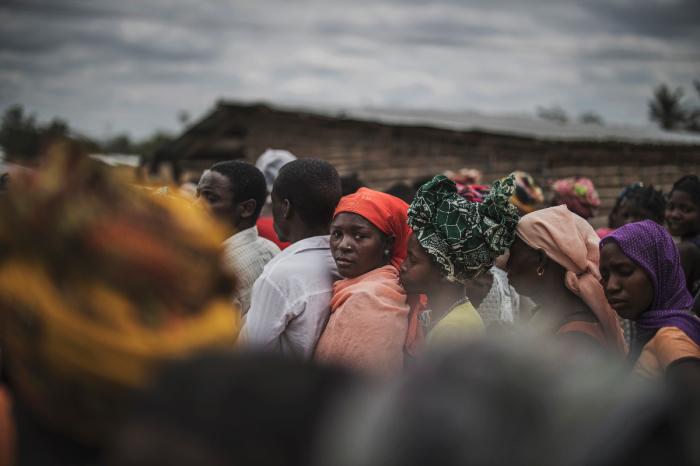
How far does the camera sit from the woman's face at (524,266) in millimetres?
2398

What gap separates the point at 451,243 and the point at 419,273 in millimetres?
A: 214

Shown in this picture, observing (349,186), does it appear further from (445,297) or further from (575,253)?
(575,253)

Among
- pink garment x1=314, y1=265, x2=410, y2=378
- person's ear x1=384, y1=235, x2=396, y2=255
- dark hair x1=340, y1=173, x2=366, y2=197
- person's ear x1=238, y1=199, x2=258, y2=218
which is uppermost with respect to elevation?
dark hair x1=340, y1=173, x2=366, y2=197

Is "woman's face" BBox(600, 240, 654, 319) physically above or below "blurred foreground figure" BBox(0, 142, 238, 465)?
below

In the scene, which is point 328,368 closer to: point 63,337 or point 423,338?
point 63,337

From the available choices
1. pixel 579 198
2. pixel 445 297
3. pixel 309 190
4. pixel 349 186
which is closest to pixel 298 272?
pixel 309 190

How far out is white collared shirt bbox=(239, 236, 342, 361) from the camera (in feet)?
7.09

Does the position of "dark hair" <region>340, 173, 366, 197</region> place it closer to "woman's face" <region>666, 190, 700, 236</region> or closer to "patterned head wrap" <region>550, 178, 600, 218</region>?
"patterned head wrap" <region>550, 178, 600, 218</region>

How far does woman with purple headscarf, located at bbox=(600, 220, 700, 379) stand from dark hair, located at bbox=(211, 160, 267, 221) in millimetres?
2127

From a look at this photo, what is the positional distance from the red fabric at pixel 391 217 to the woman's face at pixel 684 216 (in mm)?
3276

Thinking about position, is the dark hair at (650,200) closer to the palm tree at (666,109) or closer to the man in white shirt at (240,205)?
the man in white shirt at (240,205)

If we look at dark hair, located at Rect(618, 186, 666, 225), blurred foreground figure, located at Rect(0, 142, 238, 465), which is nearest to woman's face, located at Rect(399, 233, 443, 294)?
blurred foreground figure, located at Rect(0, 142, 238, 465)

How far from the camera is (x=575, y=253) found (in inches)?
90.6

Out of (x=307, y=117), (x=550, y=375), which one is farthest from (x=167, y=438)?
(x=307, y=117)
